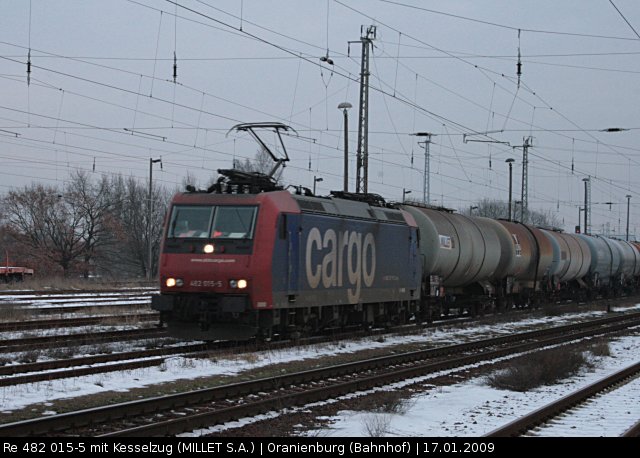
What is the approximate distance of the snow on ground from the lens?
970 centimetres

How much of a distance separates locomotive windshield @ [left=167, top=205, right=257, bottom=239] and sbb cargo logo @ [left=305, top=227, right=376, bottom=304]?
1.98m

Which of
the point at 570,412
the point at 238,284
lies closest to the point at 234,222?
the point at 238,284

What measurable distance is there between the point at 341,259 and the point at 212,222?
4.08m

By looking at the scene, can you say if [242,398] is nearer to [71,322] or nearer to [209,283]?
[209,283]

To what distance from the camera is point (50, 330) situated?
Answer: 21469 millimetres

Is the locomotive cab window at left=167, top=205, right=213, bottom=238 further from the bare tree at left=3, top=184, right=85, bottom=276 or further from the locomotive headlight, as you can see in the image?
the bare tree at left=3, top=184, right=85, bottom=276

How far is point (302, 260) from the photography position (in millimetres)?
18703

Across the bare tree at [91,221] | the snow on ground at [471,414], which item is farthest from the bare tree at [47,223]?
the snow on ground at [471,414]

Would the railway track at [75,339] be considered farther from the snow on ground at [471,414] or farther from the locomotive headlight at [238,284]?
the snow on ground at [471,414]

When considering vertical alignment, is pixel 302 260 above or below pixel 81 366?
above

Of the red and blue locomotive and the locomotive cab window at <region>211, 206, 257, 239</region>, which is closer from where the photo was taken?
the red and blue locomotive

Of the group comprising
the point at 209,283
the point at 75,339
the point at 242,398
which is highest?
the point at 209,283

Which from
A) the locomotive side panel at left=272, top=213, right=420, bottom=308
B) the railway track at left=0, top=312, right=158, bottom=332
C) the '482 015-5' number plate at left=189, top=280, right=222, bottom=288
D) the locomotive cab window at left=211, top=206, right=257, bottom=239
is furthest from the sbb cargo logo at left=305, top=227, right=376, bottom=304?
the railway track at left=0, top=312, right=158, bottom=332

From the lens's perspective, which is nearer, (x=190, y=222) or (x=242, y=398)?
(x=242, y=398)
